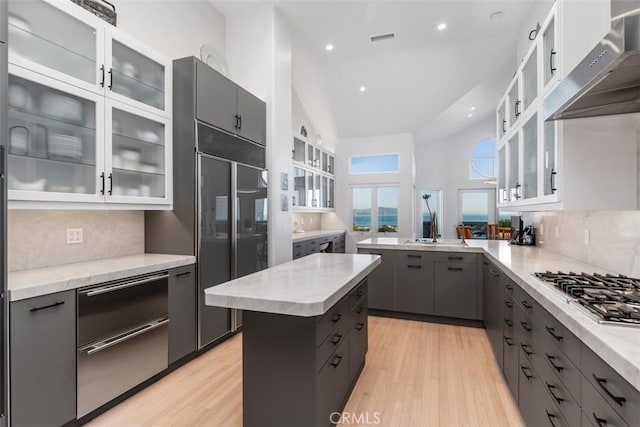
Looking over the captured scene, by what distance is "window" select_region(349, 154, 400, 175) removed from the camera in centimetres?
748

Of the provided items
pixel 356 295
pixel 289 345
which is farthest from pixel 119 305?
pixel 356 295

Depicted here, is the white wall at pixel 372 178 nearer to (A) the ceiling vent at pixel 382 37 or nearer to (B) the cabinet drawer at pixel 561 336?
(A) the ceiling vent at pixel 382 37

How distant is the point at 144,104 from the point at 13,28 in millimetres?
849

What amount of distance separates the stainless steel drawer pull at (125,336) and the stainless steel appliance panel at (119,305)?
0.13 ft

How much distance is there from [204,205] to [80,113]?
1086mm

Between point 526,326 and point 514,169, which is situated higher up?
point 514,169

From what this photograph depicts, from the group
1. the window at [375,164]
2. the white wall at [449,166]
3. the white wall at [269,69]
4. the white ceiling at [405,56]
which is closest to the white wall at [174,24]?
the white wall at [269,69]

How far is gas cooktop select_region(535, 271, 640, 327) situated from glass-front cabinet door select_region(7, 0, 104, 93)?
2971mm

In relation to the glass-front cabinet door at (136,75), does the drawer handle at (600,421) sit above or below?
below

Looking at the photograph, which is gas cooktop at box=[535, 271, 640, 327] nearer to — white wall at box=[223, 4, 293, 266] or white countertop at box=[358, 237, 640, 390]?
white countertop at box=[358, 237, 640, 390]

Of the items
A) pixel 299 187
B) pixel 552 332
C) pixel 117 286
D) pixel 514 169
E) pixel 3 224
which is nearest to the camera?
pixel 552 332

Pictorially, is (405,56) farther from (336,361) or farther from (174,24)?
(336,361)

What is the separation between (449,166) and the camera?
30.4 feet

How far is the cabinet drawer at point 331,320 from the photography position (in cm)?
159
